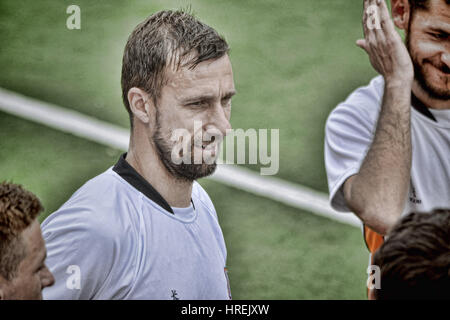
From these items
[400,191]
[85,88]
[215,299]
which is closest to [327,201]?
[400,191]

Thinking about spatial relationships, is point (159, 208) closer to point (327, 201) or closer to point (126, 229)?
point (126, 229)

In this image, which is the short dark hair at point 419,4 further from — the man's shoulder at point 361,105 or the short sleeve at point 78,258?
the short sleeve at point 78,258

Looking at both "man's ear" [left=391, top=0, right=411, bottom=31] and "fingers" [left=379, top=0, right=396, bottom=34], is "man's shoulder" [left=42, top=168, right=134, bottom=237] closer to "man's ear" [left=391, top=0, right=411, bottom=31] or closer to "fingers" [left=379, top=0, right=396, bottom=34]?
"fingers" [left=379, top=0, right=396, bottom=34]

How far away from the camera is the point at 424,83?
3.49 meters

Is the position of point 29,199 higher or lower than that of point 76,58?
lower

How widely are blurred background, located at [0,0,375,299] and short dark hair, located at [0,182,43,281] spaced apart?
935 millimetres

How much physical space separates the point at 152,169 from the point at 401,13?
52.9 inches

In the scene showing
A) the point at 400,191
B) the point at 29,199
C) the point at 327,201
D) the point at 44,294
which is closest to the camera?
the point at 29,199

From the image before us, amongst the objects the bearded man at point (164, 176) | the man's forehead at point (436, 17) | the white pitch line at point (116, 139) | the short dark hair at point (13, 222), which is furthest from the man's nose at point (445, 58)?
the short dark hair at point (13, 222)

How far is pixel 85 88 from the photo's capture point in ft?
12.6

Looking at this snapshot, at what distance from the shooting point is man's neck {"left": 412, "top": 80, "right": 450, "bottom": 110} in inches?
137

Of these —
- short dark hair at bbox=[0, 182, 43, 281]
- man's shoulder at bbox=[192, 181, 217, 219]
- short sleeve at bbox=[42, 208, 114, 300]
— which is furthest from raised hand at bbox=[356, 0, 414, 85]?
short dark hair at bbox=[0, 182, 43, 281]

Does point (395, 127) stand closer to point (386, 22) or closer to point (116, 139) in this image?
point (386, 22)

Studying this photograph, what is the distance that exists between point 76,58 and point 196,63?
814 mm
